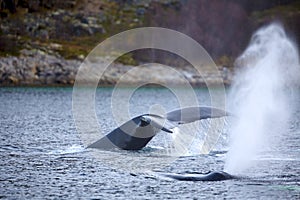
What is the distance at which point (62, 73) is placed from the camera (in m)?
126

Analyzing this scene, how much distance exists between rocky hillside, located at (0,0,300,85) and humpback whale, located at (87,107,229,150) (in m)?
91.3

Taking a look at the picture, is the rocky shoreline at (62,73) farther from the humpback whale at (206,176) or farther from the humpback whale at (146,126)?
the humpback whale at (206,176)

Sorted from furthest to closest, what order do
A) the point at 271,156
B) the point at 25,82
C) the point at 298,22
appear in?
1. the point at 298,22
2. the point at 25,82
3. the point at 271,156

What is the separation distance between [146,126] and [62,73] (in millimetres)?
96391

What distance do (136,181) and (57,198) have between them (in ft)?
12.4

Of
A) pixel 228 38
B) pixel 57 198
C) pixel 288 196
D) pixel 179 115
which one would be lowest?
pixel 57 198

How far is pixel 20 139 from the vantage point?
39.0 metres

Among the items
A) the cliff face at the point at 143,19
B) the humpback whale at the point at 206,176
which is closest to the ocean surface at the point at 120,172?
the humpback whale at the point at 206,176

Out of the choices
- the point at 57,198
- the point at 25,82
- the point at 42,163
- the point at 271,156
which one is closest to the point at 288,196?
the point at 57,198

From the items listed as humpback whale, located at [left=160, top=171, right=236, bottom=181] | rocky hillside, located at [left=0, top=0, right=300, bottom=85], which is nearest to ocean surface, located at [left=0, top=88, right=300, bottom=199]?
humpback whale, located at [left=160, top=171, right=236, bottom=181]

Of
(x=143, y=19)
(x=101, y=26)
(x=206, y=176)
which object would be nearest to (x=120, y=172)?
(x=206, y=176)

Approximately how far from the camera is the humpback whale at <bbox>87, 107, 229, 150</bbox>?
97.5 feet

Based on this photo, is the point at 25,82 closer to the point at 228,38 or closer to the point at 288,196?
the point at 228,38

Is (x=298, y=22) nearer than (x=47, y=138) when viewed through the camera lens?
No
